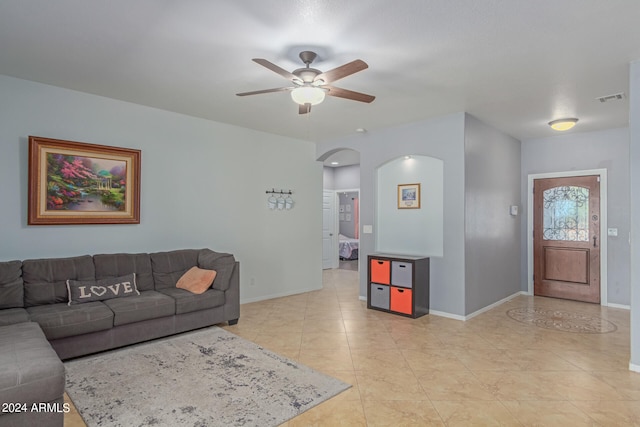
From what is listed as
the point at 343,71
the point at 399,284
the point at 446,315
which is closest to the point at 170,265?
the point at 399,284

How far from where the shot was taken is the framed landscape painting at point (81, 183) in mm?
3785

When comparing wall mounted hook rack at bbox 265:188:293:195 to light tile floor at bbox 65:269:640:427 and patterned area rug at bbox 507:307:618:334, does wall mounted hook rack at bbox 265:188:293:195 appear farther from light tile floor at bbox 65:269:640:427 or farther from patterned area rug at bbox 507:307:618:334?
patterned area rug at bbox 507:307:618:334

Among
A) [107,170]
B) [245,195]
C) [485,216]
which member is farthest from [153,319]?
[485,216]

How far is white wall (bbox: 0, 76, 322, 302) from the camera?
12.2 feet

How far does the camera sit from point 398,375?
309cm

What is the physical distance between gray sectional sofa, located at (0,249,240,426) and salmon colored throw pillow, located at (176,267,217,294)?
71mm

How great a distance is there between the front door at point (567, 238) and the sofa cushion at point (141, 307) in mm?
5779

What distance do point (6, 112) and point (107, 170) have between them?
1024mm

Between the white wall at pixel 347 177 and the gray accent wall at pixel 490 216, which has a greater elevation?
the white wall at pixel 347 177

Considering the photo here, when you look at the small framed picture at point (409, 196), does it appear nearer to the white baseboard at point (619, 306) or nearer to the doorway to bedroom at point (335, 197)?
the doorway to bedroom at point (335, 197)

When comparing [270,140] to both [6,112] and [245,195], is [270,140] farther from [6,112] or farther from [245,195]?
[6,112]

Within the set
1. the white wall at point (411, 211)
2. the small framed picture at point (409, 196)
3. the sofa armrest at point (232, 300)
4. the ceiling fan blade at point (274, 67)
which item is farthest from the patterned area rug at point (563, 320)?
the ceiling fan blade at point (274, 67)

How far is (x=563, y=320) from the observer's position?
4.73 meters

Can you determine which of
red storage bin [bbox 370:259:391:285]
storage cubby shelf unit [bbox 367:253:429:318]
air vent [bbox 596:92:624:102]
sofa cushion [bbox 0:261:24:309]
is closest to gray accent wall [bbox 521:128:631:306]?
air vent [bbox 596:92:624:102]
